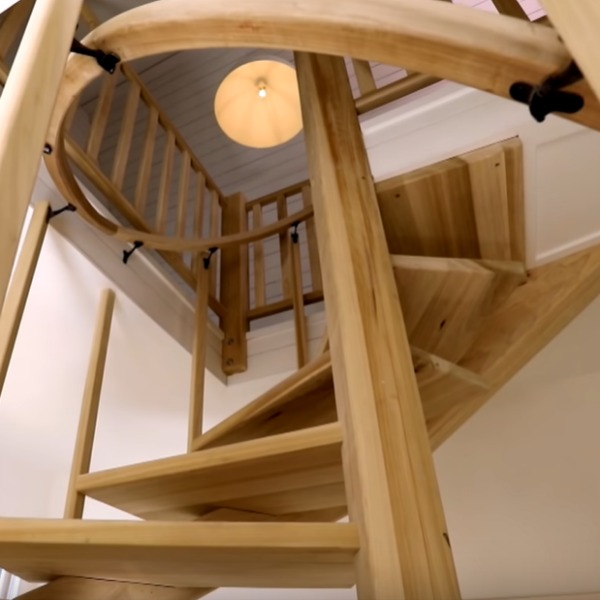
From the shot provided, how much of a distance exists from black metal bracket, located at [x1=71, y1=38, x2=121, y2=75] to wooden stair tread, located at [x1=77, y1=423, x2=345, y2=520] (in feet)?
2.44

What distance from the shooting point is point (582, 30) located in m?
0.59

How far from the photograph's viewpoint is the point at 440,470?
2.18 meters

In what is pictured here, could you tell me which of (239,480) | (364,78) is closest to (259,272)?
(364,78)

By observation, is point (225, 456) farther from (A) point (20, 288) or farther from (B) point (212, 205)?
(B) point (212, 205)

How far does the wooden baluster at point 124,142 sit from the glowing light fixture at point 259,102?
1.84 feet

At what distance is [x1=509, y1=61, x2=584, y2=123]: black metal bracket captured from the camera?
663 millimetres

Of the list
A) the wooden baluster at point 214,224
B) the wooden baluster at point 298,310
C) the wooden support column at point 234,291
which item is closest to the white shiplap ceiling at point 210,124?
the wooden support column at point 234,291

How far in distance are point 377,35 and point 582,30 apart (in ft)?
0.90

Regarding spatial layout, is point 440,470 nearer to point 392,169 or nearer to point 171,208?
point 392,169

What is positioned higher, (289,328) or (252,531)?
(289,328)

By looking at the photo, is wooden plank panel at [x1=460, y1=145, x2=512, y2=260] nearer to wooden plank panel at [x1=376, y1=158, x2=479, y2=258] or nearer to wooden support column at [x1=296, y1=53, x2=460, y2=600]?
wooden plank panel at [x1=376, y1=158, x2=479, y2=258]

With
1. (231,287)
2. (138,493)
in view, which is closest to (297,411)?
(138,493)

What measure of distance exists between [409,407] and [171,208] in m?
4.03

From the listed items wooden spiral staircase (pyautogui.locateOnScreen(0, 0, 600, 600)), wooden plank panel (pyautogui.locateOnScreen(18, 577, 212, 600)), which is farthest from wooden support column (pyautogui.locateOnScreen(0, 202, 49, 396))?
wooden plank panel (pyautogui.locateOnScreen(18, 577, 212, 600))
